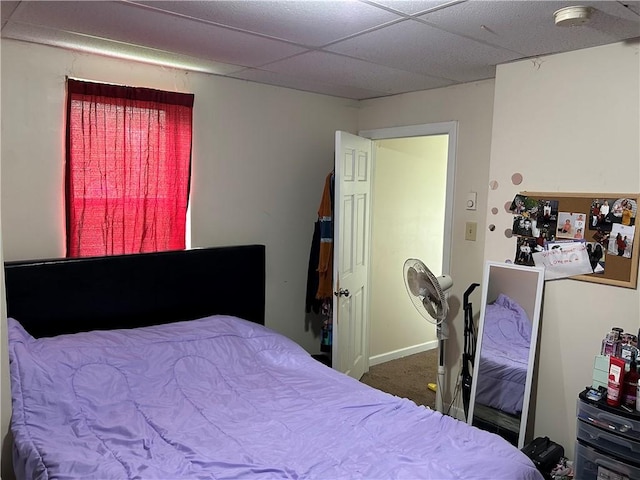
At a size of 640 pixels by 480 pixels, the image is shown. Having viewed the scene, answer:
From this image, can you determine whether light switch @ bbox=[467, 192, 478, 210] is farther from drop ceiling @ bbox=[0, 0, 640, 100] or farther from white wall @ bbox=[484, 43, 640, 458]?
drop ceiling @ bbox=[0, 0, 640, 100]

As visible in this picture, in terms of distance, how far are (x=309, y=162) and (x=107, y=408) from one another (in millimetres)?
2319

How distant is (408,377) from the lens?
4.21 m

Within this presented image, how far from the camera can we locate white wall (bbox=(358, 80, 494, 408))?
323 centimetres

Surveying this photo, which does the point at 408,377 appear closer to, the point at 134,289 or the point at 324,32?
the point at 134,289

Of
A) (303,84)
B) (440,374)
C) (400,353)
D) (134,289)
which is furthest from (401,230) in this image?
(134,289)

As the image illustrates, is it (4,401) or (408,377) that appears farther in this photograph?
(408,377)

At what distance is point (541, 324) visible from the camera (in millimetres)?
2709

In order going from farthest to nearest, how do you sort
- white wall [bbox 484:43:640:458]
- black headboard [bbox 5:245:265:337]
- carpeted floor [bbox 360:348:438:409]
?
carpeted floor [bbox 360:348:438:409]
black headboard [bbox 5:245:265:337]
white wall [bbox 484:43:640:458]

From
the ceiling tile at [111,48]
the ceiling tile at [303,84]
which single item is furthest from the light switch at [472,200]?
the ceiling tile at [111,48]

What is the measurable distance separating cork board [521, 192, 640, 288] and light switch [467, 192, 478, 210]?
0.75 meters

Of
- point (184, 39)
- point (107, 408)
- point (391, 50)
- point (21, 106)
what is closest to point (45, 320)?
point (107, 408)

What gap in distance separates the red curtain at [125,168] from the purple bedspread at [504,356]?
2.02 m

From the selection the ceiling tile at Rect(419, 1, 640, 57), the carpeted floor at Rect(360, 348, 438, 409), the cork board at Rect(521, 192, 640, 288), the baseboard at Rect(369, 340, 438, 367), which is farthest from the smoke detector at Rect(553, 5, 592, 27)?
the baseboard at Rect(369, 340, 438, 367)

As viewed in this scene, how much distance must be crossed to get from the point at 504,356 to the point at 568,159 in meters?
1.18
